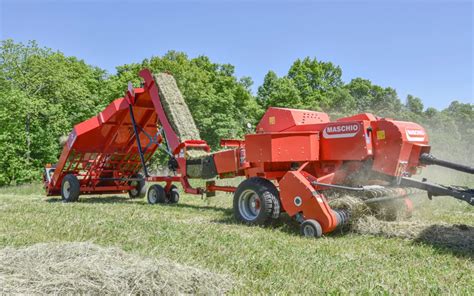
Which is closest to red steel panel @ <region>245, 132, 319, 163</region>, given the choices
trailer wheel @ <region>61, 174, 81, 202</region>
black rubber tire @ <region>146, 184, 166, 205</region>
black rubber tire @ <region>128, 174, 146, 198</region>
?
black rubber tire @ <region>146, 184, 166, 205</region>

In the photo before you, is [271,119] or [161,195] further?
[161,195]

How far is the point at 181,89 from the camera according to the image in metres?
32.8

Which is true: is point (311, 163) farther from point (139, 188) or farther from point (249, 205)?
point (139, 188)

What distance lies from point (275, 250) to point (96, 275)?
2527 millimetres

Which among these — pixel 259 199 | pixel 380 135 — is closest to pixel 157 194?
pixel 259 199

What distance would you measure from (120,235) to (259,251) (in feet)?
7.05

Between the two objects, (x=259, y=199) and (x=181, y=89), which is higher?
(x=181, y=89)

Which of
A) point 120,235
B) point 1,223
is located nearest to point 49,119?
point 1,223

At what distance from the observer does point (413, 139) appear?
6961 mm

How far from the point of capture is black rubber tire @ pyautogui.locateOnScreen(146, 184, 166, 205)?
36.6 feet

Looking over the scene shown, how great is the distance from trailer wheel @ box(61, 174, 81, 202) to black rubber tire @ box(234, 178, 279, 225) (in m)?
5.75

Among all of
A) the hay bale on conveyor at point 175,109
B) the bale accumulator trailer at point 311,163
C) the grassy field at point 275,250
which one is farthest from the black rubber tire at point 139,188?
the grassy field at point 275,250

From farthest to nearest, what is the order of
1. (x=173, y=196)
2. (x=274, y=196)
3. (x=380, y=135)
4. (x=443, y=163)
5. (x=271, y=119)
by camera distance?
(x=173, y=196) → (x=271, y=119) → (x=274, y=196) → (x=380, y=135) → (x=443, y=163)

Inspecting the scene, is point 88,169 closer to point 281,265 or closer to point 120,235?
point 120,235
